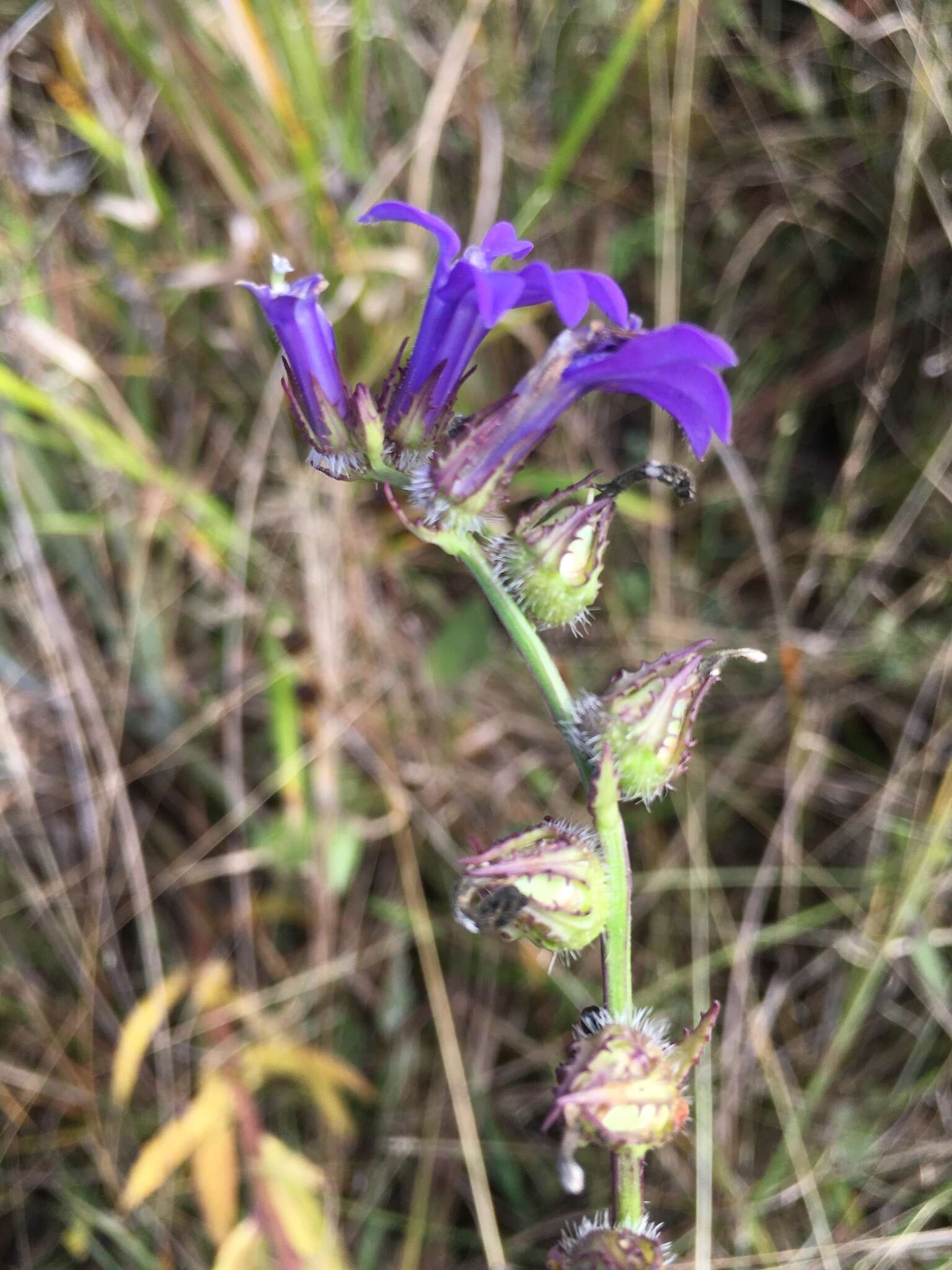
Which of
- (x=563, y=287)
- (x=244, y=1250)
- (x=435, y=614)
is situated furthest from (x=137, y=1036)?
(x=563, y=287)

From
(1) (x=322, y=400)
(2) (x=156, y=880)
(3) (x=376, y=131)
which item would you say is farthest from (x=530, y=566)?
(3) (x=376, y=131)

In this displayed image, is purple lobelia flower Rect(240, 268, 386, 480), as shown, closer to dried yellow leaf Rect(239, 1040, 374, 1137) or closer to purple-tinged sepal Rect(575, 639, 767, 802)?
purple-tinged sepal Rect(575, 639, 767, 802)

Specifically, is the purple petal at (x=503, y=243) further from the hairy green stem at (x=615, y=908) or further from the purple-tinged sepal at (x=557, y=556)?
the hairy green stem at (x=615, y=908)

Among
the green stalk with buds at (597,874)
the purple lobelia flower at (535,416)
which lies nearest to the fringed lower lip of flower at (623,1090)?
the green stalk with buds at (597,874)

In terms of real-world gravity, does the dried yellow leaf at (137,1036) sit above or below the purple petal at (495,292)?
below

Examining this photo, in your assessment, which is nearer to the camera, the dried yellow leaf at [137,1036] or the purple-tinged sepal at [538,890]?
the purple-tinged sepal at [538,890]

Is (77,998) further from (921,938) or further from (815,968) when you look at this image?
(921,938)

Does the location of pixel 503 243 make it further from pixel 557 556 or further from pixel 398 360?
pixel 557 556
